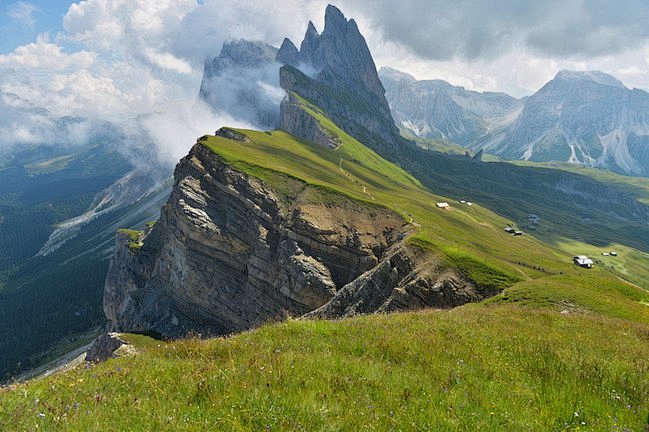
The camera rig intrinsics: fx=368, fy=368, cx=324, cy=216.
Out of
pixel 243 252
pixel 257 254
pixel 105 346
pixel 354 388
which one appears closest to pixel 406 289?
pixel 354 388

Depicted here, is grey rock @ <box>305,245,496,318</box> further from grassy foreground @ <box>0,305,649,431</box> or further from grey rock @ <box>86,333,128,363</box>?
grey rock @ <box>86,333,128,363</box>

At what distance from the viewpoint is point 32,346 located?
17862cm

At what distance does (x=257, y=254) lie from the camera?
256 ft

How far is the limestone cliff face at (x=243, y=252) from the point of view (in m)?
70.3

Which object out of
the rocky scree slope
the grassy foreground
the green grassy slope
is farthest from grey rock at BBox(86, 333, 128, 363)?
the green grassy slope

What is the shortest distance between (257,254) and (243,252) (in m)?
4.91

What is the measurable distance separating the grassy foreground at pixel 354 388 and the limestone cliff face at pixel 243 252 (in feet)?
187

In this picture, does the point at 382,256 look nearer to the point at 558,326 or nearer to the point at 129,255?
the point at 558,326

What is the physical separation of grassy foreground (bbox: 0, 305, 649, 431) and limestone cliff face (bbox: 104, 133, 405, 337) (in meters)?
57.1

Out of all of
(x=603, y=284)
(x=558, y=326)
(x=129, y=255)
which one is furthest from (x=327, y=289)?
(x=129, y=255)

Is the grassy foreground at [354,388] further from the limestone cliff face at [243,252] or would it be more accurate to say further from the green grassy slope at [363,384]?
the limestone cliff face at [243,252]

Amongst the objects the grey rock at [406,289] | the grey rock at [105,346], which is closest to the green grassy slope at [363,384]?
the grey rock at [406,289]

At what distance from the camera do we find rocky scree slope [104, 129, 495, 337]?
223ft

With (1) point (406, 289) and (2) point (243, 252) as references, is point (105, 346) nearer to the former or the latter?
(2) point (243, 252)
